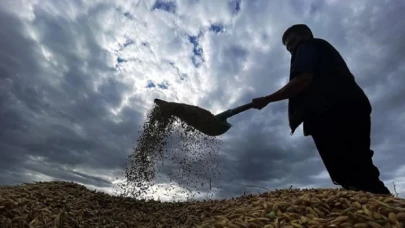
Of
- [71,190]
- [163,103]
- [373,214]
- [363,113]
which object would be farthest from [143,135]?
[373,214]

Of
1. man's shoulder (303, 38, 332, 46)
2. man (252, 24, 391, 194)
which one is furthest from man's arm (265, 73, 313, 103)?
man's shoulder (303, 38, 332, 46)

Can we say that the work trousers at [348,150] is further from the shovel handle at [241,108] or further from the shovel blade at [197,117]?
the shovel blade at [197,117]

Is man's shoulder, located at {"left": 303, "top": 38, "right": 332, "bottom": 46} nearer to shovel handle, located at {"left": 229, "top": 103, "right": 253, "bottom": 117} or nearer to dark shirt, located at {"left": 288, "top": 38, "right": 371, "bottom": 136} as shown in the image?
dark shirt, located at {"left": 288, "top": 38, "right": 371, "bottom": 136}

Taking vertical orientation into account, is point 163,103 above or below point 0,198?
above

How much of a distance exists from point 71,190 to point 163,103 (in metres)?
2.27

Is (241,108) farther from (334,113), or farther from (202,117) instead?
(334,113)

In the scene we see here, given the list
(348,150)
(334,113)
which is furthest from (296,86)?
(348,150)

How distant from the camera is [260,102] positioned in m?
5.21

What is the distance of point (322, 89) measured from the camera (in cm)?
466

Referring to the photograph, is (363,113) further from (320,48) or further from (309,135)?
(320,48)

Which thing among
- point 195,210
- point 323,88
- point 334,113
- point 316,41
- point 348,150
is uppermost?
point 316,41

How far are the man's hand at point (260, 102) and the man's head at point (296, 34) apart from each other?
950 mm

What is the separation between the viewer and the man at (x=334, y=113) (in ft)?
14.5

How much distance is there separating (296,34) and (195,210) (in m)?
3.16
